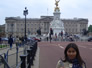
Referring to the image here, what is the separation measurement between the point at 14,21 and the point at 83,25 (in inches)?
1900

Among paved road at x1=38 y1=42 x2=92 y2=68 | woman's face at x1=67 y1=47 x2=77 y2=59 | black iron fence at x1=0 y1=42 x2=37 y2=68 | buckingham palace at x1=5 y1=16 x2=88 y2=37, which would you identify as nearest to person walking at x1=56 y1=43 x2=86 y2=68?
woman's face at x1=67 y1=47 x2=77 y2=59

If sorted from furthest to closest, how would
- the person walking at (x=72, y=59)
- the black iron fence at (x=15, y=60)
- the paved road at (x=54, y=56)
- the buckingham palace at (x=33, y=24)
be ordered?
the buckingham palace at (x=33, y=24)
the paved road at (x=54, y=56)
the black iron fence at (x=15, y=60)
the person walking at (x=72, y=59)

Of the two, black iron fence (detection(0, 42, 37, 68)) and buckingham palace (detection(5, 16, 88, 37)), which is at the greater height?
buckingham palace (detection(5, 16, 88, 37))

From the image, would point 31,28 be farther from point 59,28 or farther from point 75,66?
point 75,66

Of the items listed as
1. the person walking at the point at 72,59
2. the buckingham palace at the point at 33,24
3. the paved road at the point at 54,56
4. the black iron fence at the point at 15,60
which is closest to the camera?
the person walking at the point at 72,59

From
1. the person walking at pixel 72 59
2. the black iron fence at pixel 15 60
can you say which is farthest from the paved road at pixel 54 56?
the person walking at pixel 72 59

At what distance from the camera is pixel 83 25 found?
16375 centimetres

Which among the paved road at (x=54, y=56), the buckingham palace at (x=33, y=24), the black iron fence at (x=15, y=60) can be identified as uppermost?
the buckingham palace at (x=33, y=24)

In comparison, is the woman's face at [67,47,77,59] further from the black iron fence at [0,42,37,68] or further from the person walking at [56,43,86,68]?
the black iron fence at [0,42,37,68]

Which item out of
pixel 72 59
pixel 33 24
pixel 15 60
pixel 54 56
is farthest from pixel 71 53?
pixel 33 24

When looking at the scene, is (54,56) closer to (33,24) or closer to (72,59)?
(72,59)

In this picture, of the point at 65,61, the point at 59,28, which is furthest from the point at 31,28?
the point at 65,61

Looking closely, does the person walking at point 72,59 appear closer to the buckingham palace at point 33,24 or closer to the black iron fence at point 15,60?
the black iron fence at point 15,60

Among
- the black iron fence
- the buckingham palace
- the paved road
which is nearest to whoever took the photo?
the black iron fence
